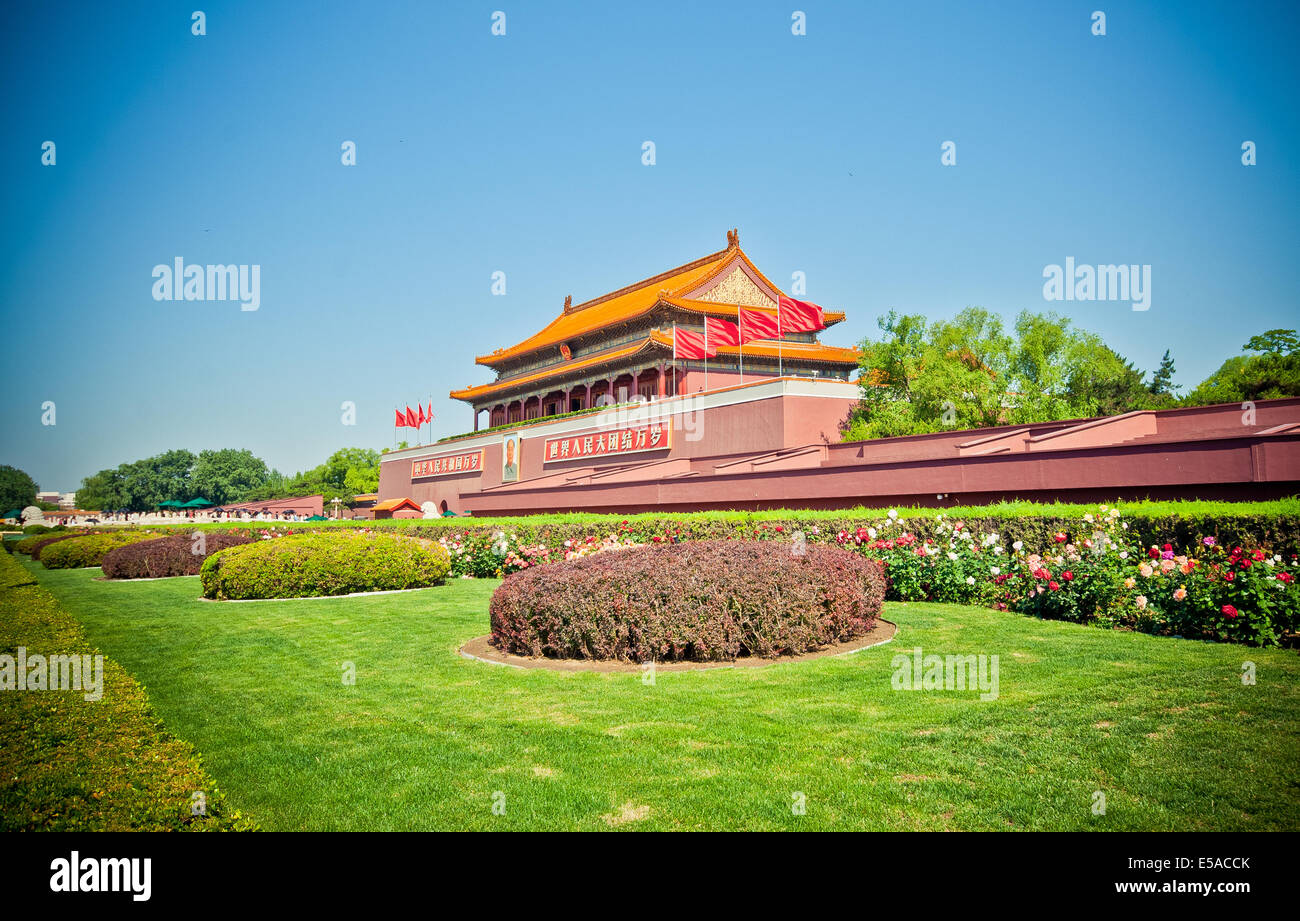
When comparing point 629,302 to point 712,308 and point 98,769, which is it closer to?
point 712,308

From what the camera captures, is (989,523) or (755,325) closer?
(989,523)

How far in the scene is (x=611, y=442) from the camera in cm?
2828

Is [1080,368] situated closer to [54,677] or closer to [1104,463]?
[1104,463]

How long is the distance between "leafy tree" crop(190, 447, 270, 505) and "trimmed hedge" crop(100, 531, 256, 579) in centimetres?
9299

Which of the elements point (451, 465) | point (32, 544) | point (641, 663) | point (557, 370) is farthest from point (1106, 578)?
point (451, 465)

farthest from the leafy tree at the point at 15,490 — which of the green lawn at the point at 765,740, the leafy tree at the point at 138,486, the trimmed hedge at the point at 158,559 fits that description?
the green lawn at the point at 765,740

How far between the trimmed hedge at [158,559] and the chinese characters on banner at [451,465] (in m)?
19.6

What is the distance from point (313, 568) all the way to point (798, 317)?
1553 cm

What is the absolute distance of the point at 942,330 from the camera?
2533cm

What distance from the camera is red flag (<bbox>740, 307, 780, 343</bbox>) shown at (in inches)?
926

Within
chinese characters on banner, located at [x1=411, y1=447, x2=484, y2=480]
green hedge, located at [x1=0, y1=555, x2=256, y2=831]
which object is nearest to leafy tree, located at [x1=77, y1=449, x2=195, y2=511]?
chinese characters on banner, located at [x1=411, y1=447, x2=484, y2=480]

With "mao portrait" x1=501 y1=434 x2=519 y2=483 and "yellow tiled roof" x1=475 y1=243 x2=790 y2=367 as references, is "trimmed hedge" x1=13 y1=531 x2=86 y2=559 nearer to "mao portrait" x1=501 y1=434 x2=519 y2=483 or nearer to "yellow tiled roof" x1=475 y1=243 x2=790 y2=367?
"mao portrait" x1=501 y1=434 x2=519 y2=483

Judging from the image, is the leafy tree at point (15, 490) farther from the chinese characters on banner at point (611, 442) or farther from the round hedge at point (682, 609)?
the round hedge at point (682, 609)

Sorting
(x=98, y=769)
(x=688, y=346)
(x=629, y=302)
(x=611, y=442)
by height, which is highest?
(x=629, y=302)
